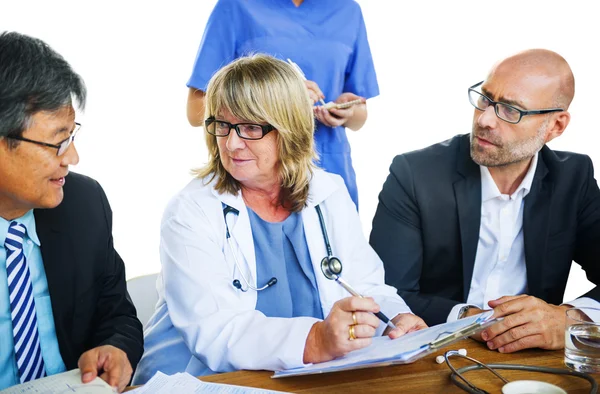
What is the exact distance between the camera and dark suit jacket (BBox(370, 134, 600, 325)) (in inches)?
91.1

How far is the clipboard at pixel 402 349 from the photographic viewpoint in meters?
1.34

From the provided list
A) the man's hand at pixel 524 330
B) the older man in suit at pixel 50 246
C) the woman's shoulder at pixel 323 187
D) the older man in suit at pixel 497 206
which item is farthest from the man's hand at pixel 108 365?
the older man in suit at pixel 497 206

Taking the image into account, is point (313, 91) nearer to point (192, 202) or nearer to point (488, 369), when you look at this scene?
point (192, 202)

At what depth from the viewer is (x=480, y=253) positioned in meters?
2.38

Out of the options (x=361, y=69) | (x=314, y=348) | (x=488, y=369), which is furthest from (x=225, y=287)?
(x=361, y=69)

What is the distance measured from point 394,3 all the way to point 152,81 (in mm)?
1808

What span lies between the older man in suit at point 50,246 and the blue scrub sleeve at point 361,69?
1.36 metres

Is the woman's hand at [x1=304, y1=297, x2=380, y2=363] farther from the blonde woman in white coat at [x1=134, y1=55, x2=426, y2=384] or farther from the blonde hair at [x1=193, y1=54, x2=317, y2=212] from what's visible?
the blonde hair at [x1=193, y1=54, x2=317, y2=212]

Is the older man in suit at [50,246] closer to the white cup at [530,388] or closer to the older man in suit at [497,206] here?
the white cup at [530,388]

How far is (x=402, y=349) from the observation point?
138 cm

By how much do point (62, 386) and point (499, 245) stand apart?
4.97ft

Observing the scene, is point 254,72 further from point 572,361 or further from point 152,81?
point 152,81

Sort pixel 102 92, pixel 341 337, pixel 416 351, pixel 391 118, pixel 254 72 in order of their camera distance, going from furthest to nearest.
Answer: pixel 391 118 → pixel 102 92 → pixel 254 72 → pixel 341 337 → pixel 416 351

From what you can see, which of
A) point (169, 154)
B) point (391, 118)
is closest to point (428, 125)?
point (391, 118)
